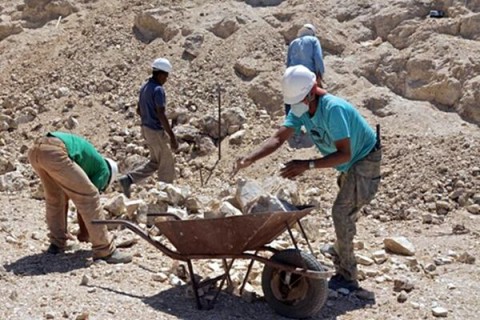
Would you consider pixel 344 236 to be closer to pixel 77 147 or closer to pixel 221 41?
pixel 77 147

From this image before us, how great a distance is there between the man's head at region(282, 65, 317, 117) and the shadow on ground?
56.9 inches

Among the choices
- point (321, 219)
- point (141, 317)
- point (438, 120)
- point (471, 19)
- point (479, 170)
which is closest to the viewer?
point (141, 317)

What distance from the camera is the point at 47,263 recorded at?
621 cm

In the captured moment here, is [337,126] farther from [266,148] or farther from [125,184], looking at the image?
[125,184]

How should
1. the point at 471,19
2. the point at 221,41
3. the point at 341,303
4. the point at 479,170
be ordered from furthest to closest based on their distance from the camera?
the point at 221,41
the point at 471,19
the point at 479,170
the point at 341,303

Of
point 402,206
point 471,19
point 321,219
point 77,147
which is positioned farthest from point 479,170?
point 77,147

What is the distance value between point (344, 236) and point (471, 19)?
6377 millimetres

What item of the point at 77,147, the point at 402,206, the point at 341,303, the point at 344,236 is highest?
the point at 77,147

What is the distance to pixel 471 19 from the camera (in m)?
11.0

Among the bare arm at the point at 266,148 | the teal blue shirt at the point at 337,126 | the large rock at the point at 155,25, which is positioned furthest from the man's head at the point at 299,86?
the large rock at the point at 155,25

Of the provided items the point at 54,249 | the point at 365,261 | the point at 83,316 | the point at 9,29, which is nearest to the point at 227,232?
the point at 83,316

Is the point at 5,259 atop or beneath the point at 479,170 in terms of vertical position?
atop

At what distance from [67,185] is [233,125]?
475 centimetres

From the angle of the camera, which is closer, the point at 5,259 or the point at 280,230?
the point at 280,230
